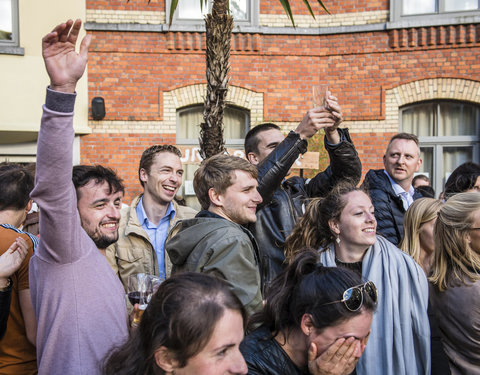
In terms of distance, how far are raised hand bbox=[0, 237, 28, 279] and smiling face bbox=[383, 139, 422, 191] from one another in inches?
142

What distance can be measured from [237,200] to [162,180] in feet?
4.26

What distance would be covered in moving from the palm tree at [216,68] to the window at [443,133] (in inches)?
218

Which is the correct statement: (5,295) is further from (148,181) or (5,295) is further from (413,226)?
(413,226)

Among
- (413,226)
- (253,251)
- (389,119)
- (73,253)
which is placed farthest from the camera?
(389,119)

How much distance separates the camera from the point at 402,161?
4980 mm

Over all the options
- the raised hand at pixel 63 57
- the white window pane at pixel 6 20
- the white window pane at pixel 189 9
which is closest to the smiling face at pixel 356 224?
the raised hand at pixel 63 57

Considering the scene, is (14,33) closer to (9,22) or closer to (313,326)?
(9,22)

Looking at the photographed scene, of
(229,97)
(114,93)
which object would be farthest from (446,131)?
(114,93)

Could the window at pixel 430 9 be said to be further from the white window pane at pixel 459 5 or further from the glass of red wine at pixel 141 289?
the glass of red wine at pixel 141 289

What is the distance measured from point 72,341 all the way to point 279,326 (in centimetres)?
80

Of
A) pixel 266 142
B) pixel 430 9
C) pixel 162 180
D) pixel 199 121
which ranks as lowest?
pixel 162 180

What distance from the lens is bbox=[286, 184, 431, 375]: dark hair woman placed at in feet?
9.71

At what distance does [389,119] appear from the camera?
33.1 feet

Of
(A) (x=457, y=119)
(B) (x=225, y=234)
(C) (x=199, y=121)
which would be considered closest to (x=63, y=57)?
(B) (x=225, y=234)
